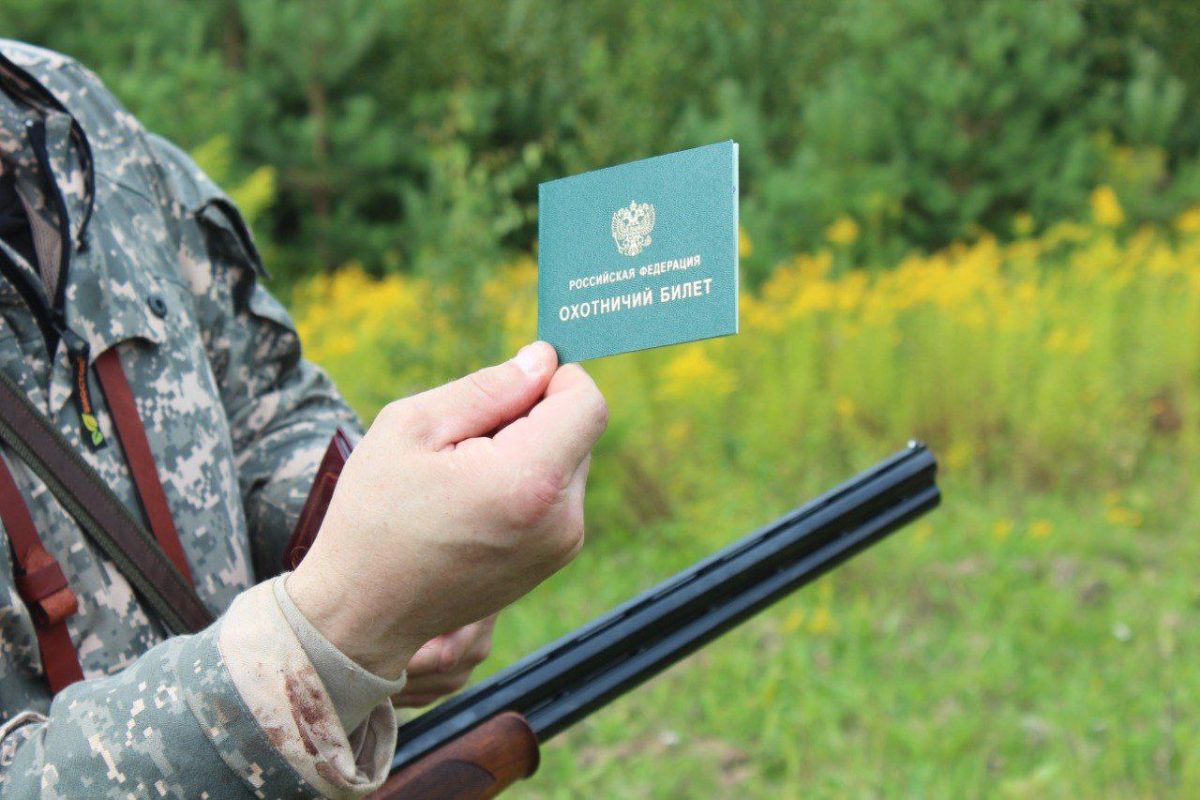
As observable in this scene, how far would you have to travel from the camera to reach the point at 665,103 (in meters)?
8.19

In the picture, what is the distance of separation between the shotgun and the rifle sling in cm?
27

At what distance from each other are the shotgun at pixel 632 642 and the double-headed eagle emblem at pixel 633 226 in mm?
525

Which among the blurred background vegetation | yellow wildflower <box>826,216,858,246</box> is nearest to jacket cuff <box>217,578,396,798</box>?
the blurred background vegetation

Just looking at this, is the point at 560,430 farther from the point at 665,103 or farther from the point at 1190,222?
the point at 665,103

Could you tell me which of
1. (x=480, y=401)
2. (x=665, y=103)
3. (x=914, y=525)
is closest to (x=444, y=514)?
(x=480, y=401)

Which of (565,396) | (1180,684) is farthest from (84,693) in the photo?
(1180,684)

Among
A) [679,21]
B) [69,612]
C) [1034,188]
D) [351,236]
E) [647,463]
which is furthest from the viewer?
[351,236]

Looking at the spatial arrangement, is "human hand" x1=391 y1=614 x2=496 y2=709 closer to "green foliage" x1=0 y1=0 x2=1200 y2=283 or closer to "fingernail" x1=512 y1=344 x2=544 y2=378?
"fingernail" x1=512 y1=344 x2=544 y2=378

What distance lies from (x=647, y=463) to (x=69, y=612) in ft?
10.6

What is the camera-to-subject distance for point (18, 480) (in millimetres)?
1110

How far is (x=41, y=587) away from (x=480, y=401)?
44 centimetres

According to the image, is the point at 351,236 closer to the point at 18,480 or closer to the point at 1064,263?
the point at 1064,263

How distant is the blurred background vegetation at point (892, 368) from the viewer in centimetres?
295

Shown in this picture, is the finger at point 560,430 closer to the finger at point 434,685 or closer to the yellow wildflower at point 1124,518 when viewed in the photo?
the finger at point 434,685
